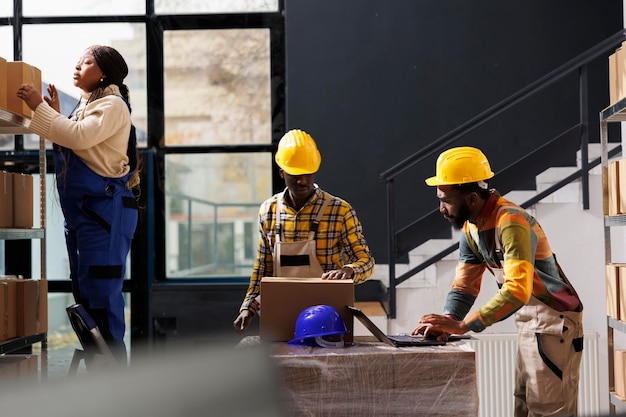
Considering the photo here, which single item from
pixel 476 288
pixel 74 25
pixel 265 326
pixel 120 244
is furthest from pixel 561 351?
pixel 74 25

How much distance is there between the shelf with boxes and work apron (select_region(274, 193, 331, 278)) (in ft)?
3.78

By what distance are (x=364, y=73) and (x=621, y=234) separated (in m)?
2.28

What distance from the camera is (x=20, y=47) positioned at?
233 inches

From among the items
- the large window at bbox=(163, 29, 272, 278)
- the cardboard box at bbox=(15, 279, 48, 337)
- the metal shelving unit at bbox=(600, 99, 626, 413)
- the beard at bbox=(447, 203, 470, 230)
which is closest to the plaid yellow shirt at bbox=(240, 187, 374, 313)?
the beard at bbox=(447, 203, 470, 230)

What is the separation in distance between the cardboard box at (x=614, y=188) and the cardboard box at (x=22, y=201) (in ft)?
9.56

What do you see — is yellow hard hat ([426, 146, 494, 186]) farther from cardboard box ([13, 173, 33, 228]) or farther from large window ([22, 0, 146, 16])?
large window ([22, 0, 146, 16])

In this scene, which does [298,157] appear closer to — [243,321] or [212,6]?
[243,321]

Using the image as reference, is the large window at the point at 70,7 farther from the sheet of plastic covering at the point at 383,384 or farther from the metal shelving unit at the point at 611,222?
the sheet of plastic covering at the point at 383,384

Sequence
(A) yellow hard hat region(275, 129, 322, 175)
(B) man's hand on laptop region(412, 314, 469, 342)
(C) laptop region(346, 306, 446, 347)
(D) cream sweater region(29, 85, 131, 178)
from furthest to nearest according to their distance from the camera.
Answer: (A) yellow hard hat region(275, 129, 322, 175)
(D) cream sweater region(29, 85, 131, 178)
(B) man's hand on laptop region(412, 314, 469, 342)
(C) laptop region(346, 306, 446, 347)

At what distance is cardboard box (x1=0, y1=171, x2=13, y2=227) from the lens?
3.44 meters

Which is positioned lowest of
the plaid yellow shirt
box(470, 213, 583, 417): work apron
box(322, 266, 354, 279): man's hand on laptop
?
box(470, 213, 583, 417): work apron

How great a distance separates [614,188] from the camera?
3576 mm

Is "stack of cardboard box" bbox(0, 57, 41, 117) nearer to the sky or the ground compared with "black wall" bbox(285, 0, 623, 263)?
nearer to the ground

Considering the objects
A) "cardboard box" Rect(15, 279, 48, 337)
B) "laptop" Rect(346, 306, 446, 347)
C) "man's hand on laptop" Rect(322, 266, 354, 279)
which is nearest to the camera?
"laptop" Rect(346, 306, 446, 347)
